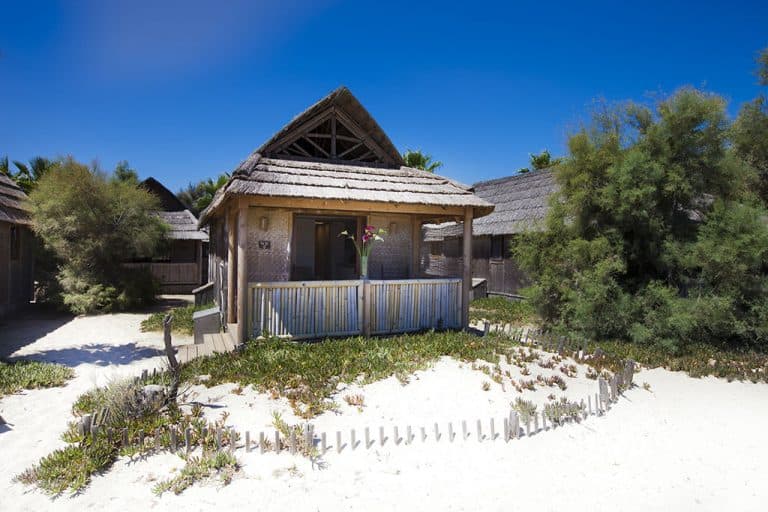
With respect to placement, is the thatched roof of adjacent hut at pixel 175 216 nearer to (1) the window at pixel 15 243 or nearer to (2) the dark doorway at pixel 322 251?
(1) the window at pixel 15 243

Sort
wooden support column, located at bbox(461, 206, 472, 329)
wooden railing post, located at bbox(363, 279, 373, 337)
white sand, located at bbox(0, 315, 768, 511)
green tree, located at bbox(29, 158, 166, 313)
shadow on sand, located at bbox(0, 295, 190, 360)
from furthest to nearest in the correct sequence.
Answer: green tree, located at bbox(29, 158, 166, 313) → wooden support column, located at bbox(461, 206, 472, 329) → wooden railing post, located at bbox(363, 279, 373, 337) → shadow on sand, located at bbox(0, 295, 190, 360) → white sand, located at bbox(0, 315, 768, 511)

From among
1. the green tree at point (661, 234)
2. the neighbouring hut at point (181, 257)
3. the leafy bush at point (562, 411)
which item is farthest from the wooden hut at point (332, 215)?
the neighbouring hut at point (181, 257)

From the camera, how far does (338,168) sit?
9219 millimetres

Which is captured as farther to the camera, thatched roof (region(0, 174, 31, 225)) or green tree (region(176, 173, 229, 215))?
green tree (region(176, 173, 229, 215))

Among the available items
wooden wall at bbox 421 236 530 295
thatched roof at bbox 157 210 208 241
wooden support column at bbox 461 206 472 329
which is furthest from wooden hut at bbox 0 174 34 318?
wooden wall at bbox 421 236 530 295

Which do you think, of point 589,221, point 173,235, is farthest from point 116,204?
point 589,221

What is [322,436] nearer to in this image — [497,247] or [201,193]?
[497,247]

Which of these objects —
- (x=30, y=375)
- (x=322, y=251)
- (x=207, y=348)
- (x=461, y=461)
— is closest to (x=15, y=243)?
(x=30, y=375)

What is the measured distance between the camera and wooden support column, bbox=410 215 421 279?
396 inches

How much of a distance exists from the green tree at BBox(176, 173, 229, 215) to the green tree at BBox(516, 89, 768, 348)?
17.3m

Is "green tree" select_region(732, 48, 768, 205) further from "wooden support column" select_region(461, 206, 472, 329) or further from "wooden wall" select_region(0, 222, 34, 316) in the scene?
"wooden wall" select_region(0, 222, 34, 316)

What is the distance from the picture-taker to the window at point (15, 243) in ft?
41.9

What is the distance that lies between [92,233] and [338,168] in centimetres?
913

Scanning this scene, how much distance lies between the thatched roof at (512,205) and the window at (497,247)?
0.43 meters
